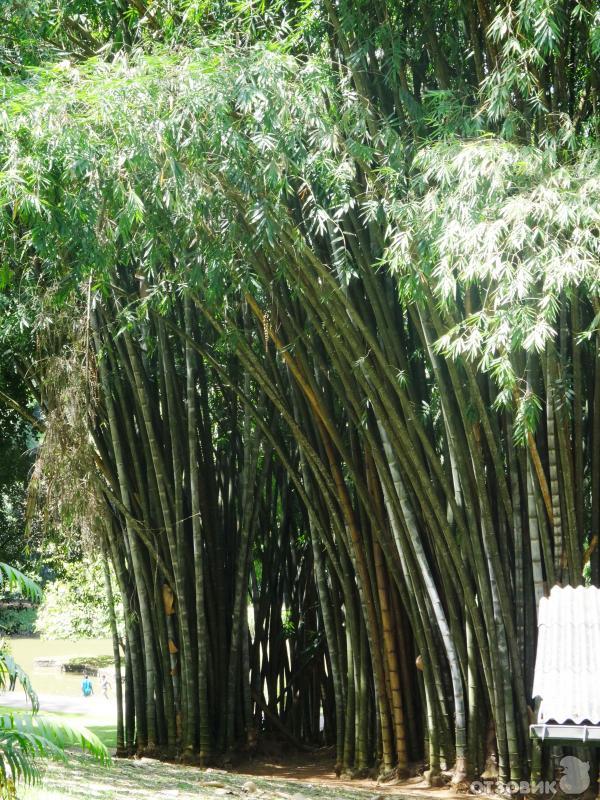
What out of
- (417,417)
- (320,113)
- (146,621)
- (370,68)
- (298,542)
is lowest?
(146,621)

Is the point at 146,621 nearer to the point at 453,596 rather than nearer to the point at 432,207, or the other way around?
the point at 453,596

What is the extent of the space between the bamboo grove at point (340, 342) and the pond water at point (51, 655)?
10309mm

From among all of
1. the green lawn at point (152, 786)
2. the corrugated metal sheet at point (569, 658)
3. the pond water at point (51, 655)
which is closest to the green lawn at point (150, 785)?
the green lawn at point (152, 786)

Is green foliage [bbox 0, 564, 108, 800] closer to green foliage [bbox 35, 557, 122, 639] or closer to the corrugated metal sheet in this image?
the corrugated metal sheet

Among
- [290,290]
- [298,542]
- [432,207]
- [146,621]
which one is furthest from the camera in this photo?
[298,542]

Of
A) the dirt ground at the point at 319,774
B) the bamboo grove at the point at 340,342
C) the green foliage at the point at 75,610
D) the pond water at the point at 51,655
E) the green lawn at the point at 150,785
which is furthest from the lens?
the pond water at the point at 51,655

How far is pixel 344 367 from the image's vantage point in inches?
191

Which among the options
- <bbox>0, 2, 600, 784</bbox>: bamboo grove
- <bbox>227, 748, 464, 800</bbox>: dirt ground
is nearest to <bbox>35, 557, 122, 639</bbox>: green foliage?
<bbox>227, 748, 464, 800</bbox>: dirt ground

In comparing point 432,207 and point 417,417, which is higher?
point 432,207

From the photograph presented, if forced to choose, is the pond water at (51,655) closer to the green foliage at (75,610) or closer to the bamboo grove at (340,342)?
the green foliage at (75,610)

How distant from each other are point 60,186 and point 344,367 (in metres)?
1.76

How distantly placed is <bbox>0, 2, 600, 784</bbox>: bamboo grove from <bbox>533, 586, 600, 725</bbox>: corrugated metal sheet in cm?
82

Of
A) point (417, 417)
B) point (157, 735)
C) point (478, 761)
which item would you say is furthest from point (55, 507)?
point (478, 761)

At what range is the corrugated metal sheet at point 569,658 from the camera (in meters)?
2.62
